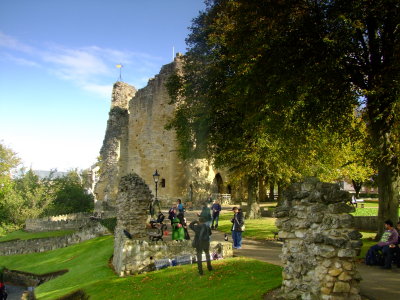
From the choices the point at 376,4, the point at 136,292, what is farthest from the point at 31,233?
the point at 376,4

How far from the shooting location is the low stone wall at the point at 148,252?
51.1 ft

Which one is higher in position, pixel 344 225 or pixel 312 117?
pixel 312 117

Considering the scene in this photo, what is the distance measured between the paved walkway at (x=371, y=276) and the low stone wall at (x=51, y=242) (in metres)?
15.6

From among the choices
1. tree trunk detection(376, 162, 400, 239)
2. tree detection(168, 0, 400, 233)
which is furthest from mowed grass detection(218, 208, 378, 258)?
tree detection(168, 0, 400, 233)

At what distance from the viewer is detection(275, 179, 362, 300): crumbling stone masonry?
26.2 ft

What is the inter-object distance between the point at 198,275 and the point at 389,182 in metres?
8.84

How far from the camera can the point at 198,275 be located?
12641mm

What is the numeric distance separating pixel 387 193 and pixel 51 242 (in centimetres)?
2723

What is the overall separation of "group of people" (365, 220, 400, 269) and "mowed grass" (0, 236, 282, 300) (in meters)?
3.11

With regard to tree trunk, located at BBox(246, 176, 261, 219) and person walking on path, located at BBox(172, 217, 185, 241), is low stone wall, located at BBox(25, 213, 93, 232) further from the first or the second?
person walking on path, located at BBox(172, 217, 185, 241)

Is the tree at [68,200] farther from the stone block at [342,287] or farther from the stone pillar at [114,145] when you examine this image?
the stone block at [342,287]

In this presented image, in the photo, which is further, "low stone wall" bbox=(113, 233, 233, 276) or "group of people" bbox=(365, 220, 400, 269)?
"low stone wall" bbox=(113, 233, 233, 276)

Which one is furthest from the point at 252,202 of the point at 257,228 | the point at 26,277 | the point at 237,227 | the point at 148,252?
the point at 26,277

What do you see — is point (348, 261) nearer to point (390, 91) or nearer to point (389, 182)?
point (390, 91)
